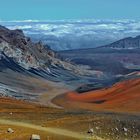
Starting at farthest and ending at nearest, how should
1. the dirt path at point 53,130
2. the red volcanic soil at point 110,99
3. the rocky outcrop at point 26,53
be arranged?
the rocky outcrop at point 26,53
the red volcanic soil at point 110,99
the dirt path at point 53,130

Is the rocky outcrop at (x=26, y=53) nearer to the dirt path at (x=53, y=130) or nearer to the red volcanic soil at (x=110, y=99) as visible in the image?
the red volcanic soil at (x=110, y=99)

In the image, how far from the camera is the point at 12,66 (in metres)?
153

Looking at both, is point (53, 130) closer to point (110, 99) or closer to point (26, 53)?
point (110, 99)

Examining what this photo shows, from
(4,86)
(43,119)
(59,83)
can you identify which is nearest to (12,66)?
(59,83)

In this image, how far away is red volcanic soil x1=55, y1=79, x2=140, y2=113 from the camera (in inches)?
3622

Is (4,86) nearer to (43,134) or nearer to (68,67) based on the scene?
(68,67)

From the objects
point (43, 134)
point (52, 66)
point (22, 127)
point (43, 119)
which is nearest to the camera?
point (43, 134)

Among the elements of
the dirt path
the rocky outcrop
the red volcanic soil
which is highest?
the rocky outcrop

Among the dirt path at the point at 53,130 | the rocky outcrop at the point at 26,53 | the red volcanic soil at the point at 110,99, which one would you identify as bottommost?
the dirt path at the point at 53,130

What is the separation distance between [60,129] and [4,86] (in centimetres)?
8835

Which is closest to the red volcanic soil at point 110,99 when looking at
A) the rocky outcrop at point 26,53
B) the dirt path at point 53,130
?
the rocky outcrop at point 26,53

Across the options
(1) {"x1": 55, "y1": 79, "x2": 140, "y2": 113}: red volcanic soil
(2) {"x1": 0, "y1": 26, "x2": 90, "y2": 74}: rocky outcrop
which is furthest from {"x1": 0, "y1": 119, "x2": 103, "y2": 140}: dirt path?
(2) {"x1": 0, "y1": 26, "x2": 90, "y2": 74}: rocky outcrop

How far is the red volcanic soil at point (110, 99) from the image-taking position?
302ft

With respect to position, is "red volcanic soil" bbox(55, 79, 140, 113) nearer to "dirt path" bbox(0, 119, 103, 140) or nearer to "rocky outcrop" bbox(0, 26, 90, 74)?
"rocky outcrop" bbox(0, 26, 90, 74)
